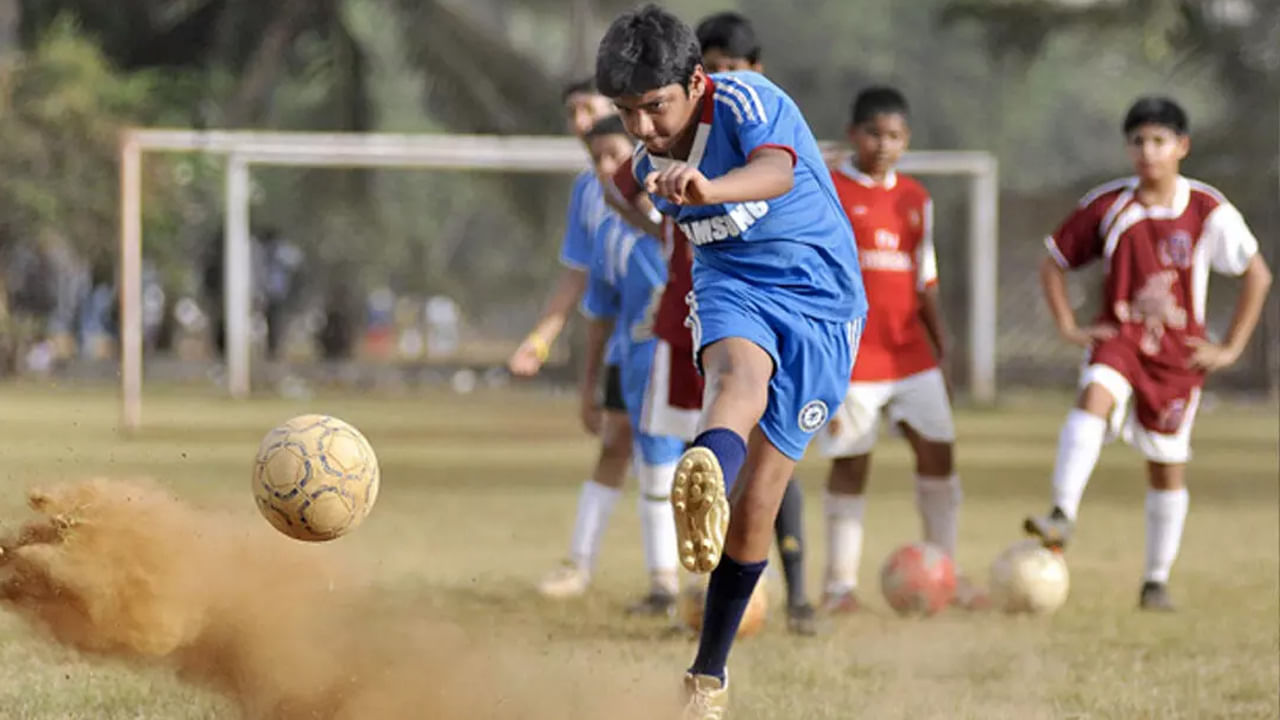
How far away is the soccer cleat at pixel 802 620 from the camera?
750cm

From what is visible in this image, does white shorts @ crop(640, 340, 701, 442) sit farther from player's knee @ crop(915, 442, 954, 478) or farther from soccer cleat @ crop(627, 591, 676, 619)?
player's knee @ crop(915, 442, 954, 478)

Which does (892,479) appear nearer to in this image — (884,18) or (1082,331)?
(1082,331)

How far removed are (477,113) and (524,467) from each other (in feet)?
59.3

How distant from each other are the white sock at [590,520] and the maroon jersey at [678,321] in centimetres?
142

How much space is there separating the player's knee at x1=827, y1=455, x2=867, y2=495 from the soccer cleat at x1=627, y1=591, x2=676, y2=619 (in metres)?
0.88

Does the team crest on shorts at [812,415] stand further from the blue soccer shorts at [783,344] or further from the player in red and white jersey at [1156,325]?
the player in red and white jersey at [1156,325]

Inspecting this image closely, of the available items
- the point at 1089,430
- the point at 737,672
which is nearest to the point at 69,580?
the point at 737,672

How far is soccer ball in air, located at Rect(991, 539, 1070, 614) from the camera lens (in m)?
8.08

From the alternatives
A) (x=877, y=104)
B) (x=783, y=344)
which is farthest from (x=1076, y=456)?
(x=783, y=344)

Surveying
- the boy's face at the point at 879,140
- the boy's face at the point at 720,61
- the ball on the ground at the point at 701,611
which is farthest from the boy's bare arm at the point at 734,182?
the boy's face at the point at 879,140

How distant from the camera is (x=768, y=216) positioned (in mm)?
5426

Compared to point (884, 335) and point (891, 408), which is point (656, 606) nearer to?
point (891, 408)

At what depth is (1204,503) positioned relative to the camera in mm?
13414

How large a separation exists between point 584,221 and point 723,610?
3602 mm
